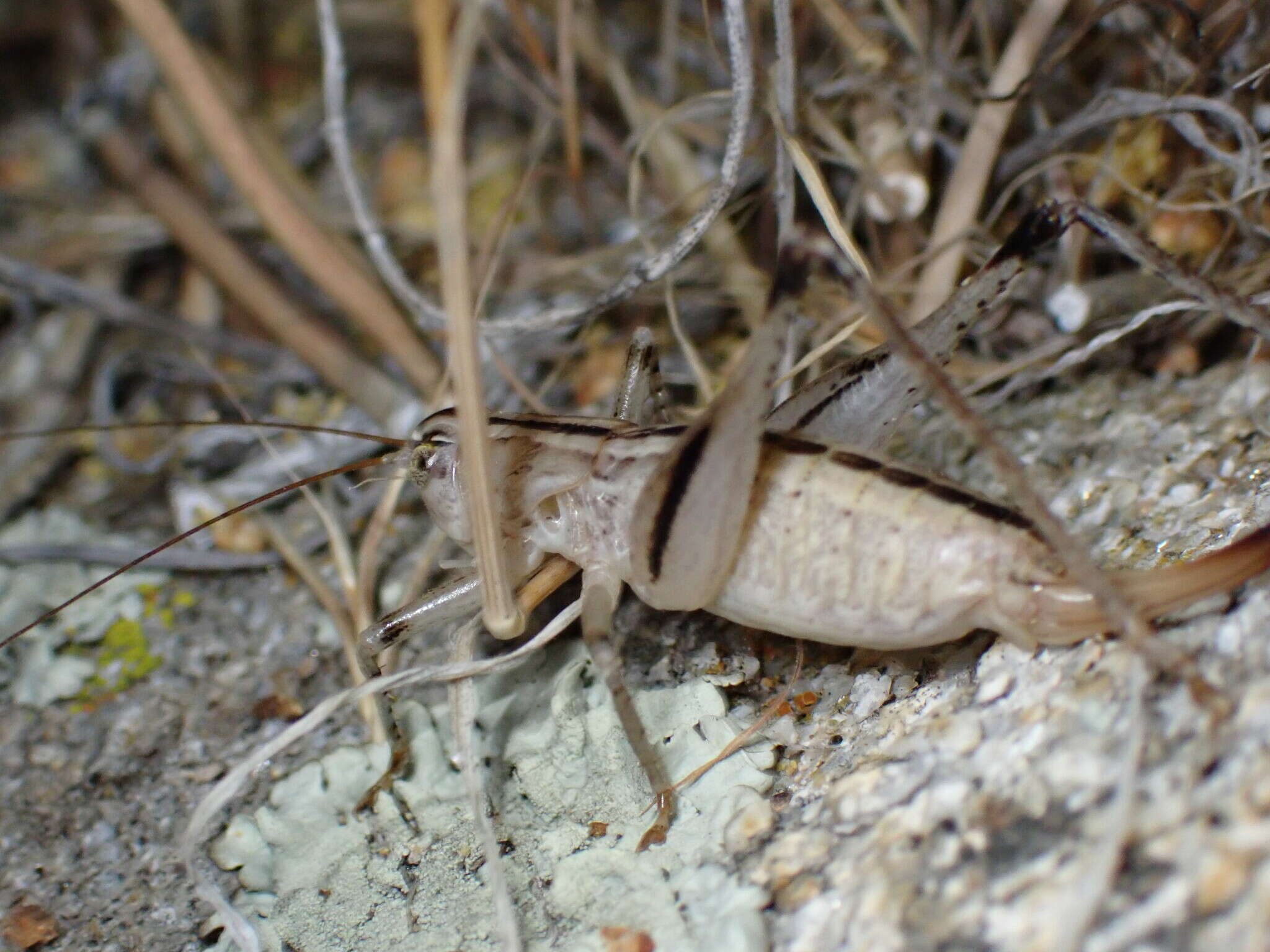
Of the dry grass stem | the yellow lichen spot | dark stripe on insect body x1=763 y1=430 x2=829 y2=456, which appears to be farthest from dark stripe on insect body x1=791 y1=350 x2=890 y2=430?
the yellow lichen spot

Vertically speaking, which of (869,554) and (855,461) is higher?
(855,461)

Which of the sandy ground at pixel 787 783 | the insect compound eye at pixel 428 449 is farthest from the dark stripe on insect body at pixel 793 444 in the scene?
the insect compound eye at pixel 428 449

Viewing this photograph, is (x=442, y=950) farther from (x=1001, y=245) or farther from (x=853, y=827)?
(x=1001, y=245)

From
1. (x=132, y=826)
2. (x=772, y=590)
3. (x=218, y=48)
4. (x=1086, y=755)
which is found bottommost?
(x=1086, y=755)

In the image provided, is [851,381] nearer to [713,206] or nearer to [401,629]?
[713,206]

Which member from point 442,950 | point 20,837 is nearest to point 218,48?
point 20,837

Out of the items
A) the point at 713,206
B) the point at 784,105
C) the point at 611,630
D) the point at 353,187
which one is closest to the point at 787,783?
the point at 611,630

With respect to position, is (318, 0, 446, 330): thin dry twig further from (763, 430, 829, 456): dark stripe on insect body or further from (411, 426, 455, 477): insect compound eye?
(763, 430, 829, 456): dark stripe on insect body

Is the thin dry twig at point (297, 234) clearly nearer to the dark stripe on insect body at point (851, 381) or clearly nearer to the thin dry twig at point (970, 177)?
the dark stripe on insect body at point (851, 381)
